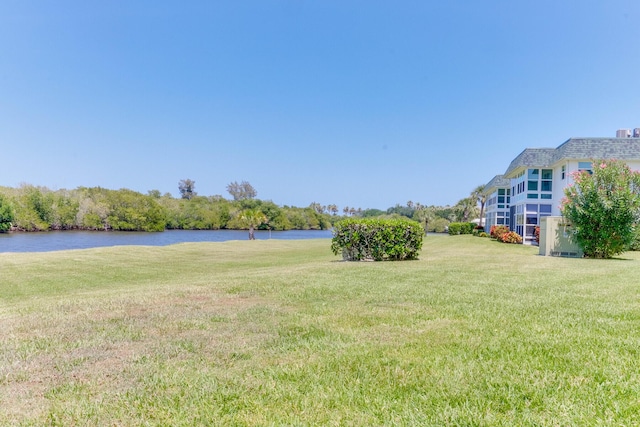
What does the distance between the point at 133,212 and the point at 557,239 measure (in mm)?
80866

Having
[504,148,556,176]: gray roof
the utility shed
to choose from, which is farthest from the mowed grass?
Answer: [504,148,556,176]: gray roof

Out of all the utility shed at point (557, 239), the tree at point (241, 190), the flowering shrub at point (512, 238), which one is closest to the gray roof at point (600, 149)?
the flowering shrub at point (512, 238)

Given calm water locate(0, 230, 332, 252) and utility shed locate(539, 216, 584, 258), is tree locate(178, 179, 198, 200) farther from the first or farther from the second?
utility shed locate(539, 216, 584, 258)

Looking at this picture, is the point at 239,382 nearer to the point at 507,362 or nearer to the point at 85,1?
the point at 507,362

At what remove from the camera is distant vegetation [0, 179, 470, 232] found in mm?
68256

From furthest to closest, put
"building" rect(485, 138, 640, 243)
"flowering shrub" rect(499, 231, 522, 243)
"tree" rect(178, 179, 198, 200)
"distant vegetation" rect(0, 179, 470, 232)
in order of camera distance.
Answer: "tree" rect(178, 179, 198, 200), "distant vegetation" rect(0, 179, 470, 232), "flowering shrub" rect(499, 231, 522, 243), "building" rect(485, 138, 640, 243)

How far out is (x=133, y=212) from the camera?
81438 mm

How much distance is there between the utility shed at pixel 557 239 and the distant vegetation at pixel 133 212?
39399mm

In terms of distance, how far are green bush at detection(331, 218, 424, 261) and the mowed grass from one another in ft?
24.8

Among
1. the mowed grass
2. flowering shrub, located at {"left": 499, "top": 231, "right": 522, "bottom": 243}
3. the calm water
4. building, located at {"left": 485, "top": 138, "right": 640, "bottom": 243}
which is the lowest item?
the calm water

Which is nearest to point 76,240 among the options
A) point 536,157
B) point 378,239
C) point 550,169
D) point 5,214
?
point 5,214

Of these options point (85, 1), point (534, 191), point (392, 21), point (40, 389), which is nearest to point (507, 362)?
point (40, 389)

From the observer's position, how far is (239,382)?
3.15 meters

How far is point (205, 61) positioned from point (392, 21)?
1581 centimetres
